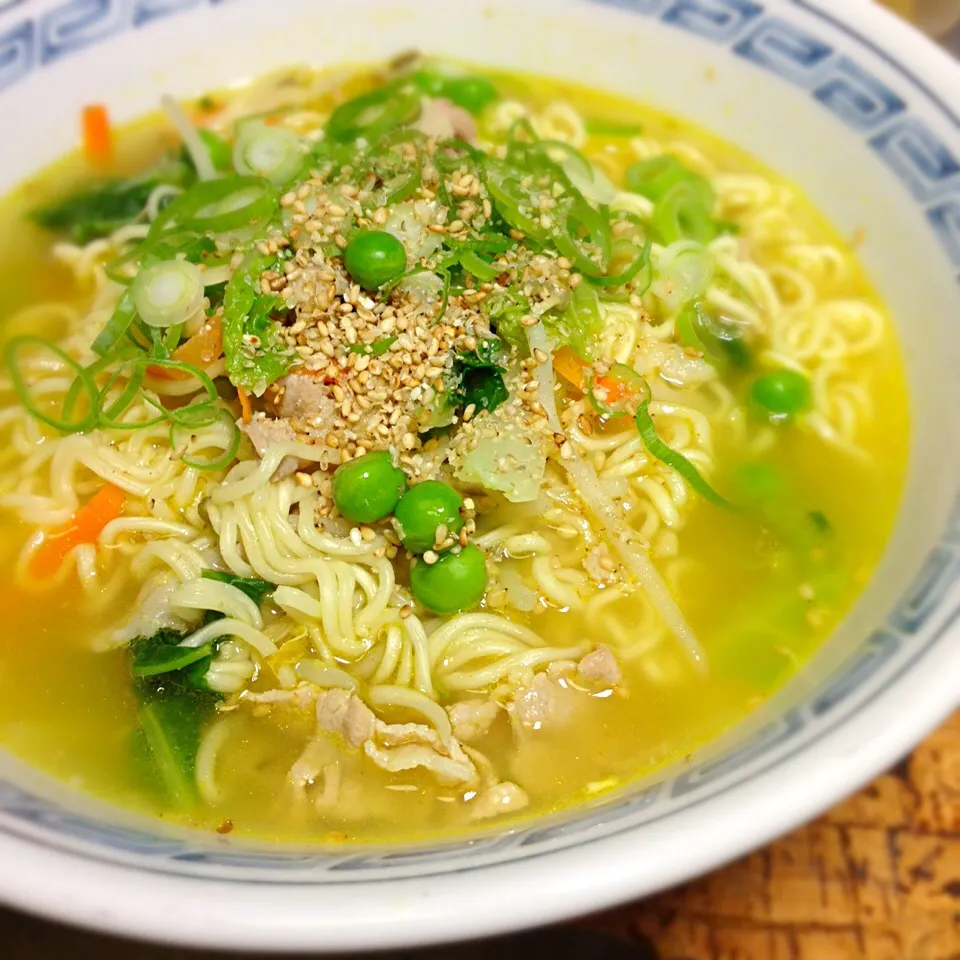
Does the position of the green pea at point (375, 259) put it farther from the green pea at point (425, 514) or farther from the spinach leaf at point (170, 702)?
the spinach leaf at point (170, 702)

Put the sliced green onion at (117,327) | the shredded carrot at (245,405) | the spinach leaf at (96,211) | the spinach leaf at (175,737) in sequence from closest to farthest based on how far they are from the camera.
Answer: the spinach leaf at (175,737) < the shredded carrot at (245,405) < the sliced green onion at (117,327) < the spinach leaf at (96,211)

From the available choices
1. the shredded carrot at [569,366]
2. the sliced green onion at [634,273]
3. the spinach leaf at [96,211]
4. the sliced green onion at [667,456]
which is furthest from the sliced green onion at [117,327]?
the sliced green onion at [667,456]

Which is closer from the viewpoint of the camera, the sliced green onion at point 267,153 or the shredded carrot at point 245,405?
the shredded carrot at point 245,405

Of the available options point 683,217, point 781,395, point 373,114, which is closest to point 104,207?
point 373,114

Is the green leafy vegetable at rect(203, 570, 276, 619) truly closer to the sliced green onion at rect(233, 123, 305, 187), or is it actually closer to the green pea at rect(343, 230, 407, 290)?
the green pea at rect(343, 230, 407, 290)

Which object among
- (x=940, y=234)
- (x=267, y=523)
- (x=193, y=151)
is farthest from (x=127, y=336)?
(x=940, y=234)

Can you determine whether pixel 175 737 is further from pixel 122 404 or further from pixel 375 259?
pixel 375 259

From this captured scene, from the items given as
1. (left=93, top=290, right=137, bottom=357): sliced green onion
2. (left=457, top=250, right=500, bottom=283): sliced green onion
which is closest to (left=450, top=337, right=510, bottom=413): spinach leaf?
(left=457, top=250, right=500, bottom=283): sliced green onion
